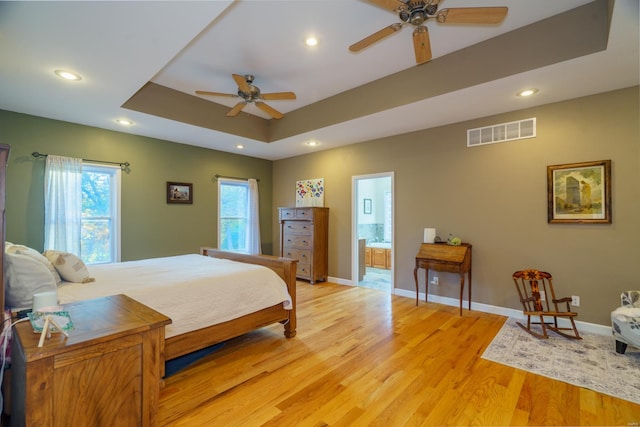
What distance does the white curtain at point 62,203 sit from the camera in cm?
376

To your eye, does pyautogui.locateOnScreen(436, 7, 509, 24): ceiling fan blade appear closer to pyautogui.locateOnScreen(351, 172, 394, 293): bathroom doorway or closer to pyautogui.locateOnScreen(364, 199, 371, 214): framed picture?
pyautogui.locateOnScreen(351, 172, 394, 293): bathroom doorway

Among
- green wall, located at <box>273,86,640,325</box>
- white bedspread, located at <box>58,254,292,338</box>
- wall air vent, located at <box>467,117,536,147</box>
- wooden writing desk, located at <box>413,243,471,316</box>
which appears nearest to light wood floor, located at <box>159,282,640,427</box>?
white bedspread, located at <box>58,254,292,338</box>

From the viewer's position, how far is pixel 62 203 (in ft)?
12.6

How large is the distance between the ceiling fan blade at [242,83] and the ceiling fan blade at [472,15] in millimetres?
1900

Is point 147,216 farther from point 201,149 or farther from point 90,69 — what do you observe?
point 90,69

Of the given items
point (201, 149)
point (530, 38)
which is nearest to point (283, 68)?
point (530, 38)

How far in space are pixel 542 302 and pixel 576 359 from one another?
973 millimetres

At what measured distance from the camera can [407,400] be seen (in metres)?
2.01

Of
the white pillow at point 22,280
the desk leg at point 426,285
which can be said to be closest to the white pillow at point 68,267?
the white pillow at point 22,280

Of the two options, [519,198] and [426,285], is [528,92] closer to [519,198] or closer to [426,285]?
[519,198]

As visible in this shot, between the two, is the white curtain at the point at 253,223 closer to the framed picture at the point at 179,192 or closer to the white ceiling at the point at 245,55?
the framed picture at the point at 179,192

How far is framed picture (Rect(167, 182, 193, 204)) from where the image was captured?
194 inches

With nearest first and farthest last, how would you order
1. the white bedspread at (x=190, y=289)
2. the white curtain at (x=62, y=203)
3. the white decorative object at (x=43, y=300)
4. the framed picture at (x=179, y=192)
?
the white decorative object at (x=43, y=300) → the white bedspread at (x=190, y=289) → the white curtain at (x=62, y=203) → the framed picture at (x=179, y=192)

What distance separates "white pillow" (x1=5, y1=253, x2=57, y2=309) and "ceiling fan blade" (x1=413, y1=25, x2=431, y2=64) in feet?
10.3
